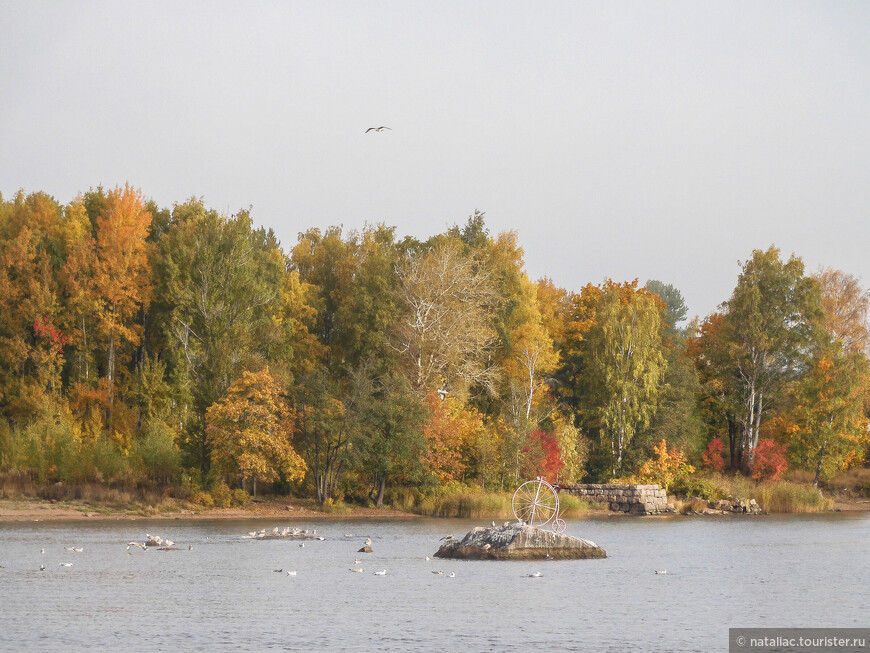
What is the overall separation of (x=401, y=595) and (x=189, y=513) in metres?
35.2

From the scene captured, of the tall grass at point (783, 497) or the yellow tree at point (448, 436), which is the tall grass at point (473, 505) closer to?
the yellow tree at point (448, 436)

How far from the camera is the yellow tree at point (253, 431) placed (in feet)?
206

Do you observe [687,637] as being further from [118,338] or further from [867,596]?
[118,338]

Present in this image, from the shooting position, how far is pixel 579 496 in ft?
250

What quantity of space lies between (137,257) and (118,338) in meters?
5.65

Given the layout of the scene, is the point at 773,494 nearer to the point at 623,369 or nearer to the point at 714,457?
the point at 714,457

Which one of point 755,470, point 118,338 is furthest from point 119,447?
point 755,470

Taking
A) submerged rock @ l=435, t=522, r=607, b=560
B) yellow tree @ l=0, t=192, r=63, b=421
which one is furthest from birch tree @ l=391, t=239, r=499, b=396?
submerged rock @ l=435, t=522, r=607, b=560

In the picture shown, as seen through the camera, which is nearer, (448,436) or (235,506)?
(235,506)

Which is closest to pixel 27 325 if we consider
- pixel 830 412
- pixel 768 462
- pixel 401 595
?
pixel 401 595

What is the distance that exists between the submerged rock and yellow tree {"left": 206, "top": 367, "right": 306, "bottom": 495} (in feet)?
81.3

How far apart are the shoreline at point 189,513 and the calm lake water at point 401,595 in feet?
30.2

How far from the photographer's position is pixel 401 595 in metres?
31.2

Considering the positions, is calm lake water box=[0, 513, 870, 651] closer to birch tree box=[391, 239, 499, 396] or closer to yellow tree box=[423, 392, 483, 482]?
yellow tree box=[423, 392, 483, 482]
